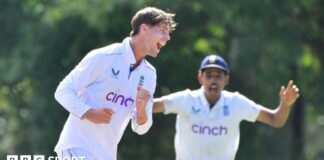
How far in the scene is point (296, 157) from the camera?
24.4m

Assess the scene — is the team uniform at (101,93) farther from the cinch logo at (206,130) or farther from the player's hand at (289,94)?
the player's hand at (289,94)

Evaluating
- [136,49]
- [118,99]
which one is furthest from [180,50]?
[118,99]

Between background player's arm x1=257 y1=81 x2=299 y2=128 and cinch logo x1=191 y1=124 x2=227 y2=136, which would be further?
cinch logo x1=191 y1=124 x2=227 y2=136

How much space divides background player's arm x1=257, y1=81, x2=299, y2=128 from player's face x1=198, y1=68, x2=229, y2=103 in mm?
479

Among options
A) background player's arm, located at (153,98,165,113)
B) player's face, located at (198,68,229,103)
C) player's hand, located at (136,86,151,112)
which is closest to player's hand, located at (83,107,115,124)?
player's hand, located at (136,86,151,112)

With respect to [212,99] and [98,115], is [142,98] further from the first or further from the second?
[212,99]

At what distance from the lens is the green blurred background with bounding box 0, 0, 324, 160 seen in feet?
71.6

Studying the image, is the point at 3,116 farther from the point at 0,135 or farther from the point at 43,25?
the point at 43,25

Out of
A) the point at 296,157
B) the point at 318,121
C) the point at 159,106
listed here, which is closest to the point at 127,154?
the point at 296,157

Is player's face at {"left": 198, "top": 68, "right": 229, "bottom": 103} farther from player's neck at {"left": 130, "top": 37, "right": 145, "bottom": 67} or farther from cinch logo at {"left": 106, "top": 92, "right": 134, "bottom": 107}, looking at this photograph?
cinch logo at {"left": 106, "top": 92, "right": 134, "bottom": 107}

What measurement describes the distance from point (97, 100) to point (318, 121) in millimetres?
24556

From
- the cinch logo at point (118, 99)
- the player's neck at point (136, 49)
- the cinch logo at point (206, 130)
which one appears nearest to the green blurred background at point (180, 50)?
the cinch logo at point (206, 130)

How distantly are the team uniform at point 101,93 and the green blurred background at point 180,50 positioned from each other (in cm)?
1266

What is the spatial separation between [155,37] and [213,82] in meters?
2.27
